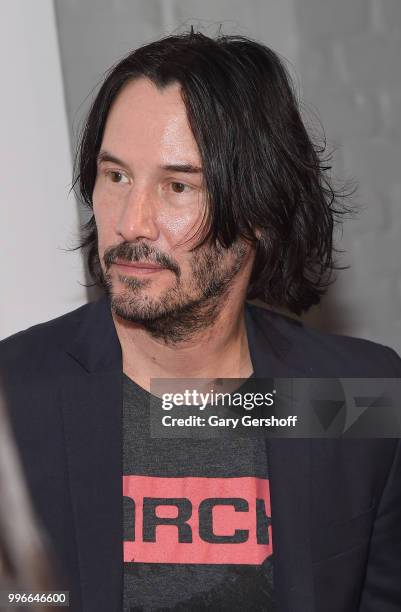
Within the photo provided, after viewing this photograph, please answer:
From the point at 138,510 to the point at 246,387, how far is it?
33cm

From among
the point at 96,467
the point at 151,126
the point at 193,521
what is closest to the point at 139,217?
the point at 151,126

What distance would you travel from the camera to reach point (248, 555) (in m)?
1.54

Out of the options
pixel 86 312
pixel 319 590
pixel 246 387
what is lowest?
pixel 319 590

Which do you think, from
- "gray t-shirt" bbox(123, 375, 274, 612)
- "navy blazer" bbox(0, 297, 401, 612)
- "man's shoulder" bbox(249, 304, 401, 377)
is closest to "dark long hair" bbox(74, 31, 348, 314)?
"man's shoulder" bbox(249, 304, 401, 377)

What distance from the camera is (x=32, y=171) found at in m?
1.63

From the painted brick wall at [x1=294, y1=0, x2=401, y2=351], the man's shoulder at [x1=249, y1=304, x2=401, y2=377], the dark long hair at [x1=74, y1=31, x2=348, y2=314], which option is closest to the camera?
the dark long hair at [x1=74, y1=31, x2=348, y2=314]

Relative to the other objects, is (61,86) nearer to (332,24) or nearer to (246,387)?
(246,387)

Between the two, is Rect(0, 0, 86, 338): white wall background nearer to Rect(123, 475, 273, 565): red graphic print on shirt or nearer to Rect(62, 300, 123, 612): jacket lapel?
Rect(62, 300, 123, 612): jacket lapel

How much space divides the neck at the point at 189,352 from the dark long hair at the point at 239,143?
17cm

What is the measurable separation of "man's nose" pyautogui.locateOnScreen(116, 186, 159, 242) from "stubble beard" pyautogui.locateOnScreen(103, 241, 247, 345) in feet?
0.27

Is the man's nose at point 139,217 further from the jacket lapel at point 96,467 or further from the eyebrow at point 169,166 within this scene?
the jacket lapel at point 96,467

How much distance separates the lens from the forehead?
4.85ft

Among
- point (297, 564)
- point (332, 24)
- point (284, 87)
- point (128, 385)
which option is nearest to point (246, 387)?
point (128, 385)

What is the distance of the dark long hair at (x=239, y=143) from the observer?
5.06ft
